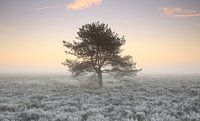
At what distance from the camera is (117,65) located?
103ft

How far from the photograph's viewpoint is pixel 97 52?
31312mm

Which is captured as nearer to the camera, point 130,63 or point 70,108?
point 70,108

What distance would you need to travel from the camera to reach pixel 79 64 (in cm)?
3069

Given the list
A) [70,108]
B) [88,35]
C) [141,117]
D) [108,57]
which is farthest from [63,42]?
[141,117]

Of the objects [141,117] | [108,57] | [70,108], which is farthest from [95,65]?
[141,117]

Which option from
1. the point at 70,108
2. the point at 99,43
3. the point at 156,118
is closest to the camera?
the point at 156,118

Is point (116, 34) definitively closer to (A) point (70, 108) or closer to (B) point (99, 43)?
(B) point (99, 43)

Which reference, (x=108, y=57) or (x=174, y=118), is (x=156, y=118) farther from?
(x=108, y=57)

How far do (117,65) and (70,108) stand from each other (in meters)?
17.8

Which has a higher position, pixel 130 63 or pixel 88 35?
pixel 88 35

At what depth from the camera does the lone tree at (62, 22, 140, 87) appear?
3066 cm

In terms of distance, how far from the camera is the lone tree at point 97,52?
3066 centimetres

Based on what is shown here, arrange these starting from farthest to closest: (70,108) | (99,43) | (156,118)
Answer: (99,43)
(70,108)
(156,118)

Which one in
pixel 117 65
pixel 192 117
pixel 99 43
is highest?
pixel 99 43
